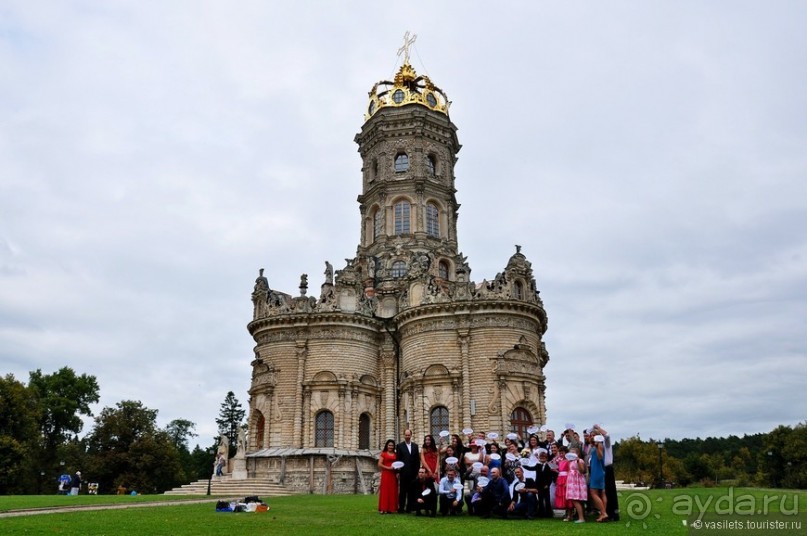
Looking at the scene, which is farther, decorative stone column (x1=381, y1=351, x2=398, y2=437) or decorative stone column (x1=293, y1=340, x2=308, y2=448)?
decorative stone column (x1=381, y1=351, x2=398, y2=437)

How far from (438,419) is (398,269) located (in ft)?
38.3

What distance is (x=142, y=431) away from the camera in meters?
55.6

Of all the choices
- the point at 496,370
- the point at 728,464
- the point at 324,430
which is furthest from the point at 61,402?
the point at 728,464

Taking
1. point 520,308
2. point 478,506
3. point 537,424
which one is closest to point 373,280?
point 520,308

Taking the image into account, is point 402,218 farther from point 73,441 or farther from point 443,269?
point 73,441

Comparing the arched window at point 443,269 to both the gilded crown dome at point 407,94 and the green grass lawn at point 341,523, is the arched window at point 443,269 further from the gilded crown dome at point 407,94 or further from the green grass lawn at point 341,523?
the green grass lawn at point 341,523

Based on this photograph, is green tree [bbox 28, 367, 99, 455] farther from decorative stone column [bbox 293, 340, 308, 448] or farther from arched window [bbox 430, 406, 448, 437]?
arched window [bbox 430, 406, 448, 437]

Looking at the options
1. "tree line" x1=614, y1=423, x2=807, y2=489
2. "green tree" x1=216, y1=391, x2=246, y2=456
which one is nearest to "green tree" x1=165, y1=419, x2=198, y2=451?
"green tree" x1=216, y1=391, x2=246, y2=456

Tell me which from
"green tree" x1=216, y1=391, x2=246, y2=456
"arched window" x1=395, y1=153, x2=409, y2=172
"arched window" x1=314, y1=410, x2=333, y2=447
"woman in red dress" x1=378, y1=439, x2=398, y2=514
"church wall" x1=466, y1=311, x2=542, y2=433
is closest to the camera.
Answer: "woman in red dress" x1=378, y1=439, x2=398, y2=514

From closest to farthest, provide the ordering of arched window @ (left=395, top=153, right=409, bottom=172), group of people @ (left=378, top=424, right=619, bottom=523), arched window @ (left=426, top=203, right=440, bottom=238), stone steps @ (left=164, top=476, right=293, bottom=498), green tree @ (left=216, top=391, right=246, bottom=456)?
group of people @ (left=378, top=424, right=619, bottom=523)
stone steps @ (left=164, top=476, right=293, bottom=498)
arched window @ (left=426, top=203, right=440, bottom=238)
arched window @ (left=395, top=153, right=409, bottom=172)
green tree @ (left=216, top=391, right=246, bottom=456)

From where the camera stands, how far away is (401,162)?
5206cm

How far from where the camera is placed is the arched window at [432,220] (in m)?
50.7

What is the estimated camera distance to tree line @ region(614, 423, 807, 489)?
51.0m

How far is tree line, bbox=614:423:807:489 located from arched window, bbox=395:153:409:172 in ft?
83.5
